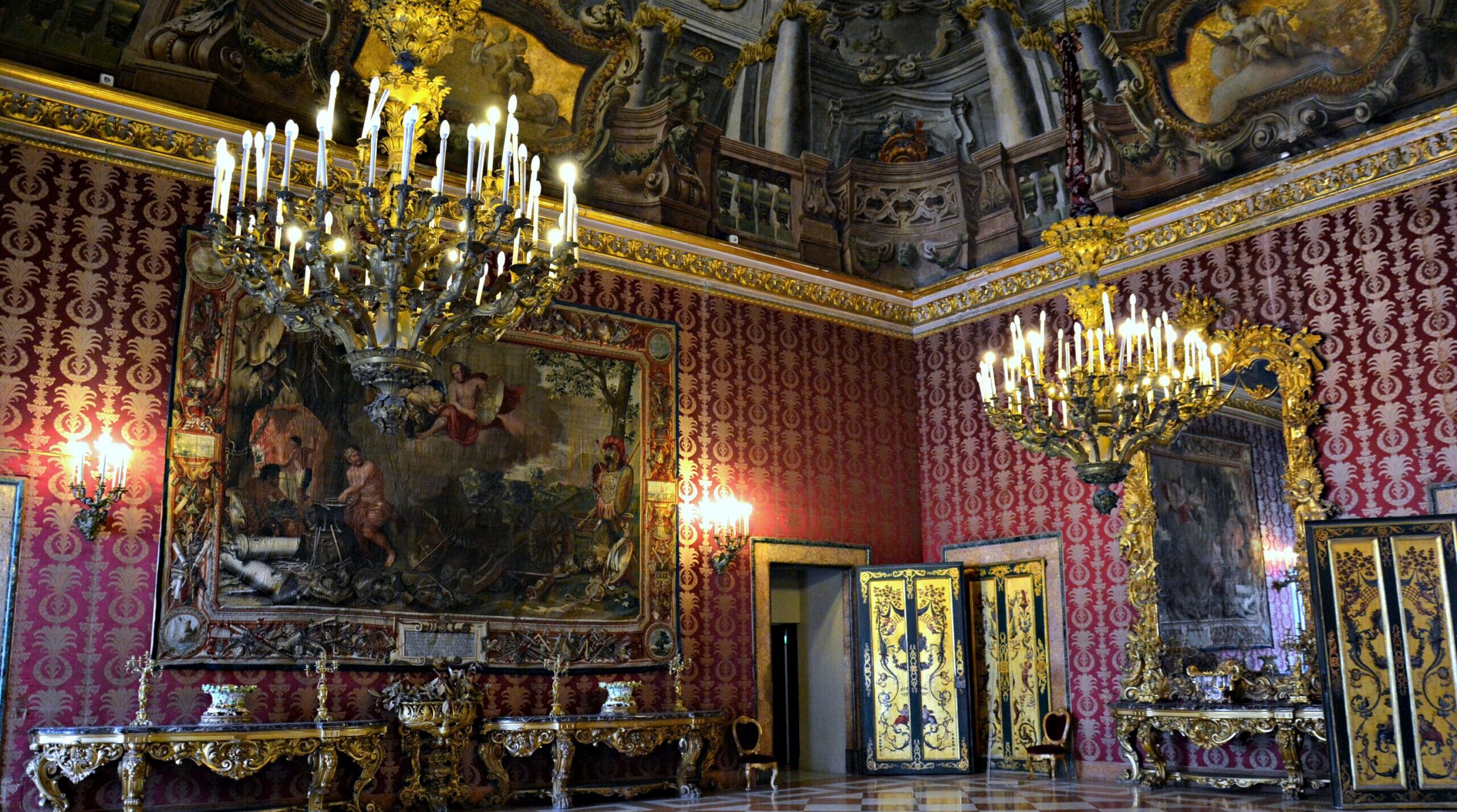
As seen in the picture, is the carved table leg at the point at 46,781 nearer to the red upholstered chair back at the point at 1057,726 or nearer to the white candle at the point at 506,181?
the white candle at the point at 506,181

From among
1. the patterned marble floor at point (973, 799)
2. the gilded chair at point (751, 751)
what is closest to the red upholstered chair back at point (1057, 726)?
the patterned marble floor at point (973, 799)

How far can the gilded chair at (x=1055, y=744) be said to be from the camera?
11.8 meters

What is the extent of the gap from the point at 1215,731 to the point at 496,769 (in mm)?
6343

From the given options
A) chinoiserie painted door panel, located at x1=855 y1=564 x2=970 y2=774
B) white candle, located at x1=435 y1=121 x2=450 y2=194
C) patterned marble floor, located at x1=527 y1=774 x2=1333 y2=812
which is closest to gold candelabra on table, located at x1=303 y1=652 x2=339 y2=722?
patterned marble floor, located at x1=527 y1=774 x2=1333 y2=812

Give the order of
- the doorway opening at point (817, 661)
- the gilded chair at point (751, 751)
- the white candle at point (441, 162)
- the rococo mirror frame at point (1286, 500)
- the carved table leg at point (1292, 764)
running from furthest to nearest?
1. the doorway opening at point (817, 661)
2. the gilded chair at point (751, 751)
3. the rococo mirror frame at point (1286, 500)
4. the carved table leg at point (1292, 764)
5. the white candle at point (441, 162)

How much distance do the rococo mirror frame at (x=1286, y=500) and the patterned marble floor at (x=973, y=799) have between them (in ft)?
2.97

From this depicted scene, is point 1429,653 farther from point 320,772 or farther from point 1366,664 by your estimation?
point 320,772

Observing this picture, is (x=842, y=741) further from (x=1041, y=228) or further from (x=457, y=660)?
(x=1041, y=228)

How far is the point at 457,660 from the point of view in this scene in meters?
10.3

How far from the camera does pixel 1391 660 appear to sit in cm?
927

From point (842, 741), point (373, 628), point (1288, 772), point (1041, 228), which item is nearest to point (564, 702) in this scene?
point (373, 628)

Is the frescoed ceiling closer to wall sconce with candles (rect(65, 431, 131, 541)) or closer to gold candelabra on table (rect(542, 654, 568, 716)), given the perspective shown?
wall sconce with candles (rect(65, 431, 131, 541))

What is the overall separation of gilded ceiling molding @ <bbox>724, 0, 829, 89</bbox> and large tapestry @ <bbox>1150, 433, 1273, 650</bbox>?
227 inches

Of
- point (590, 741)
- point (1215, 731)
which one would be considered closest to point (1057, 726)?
point (1215, 731)
